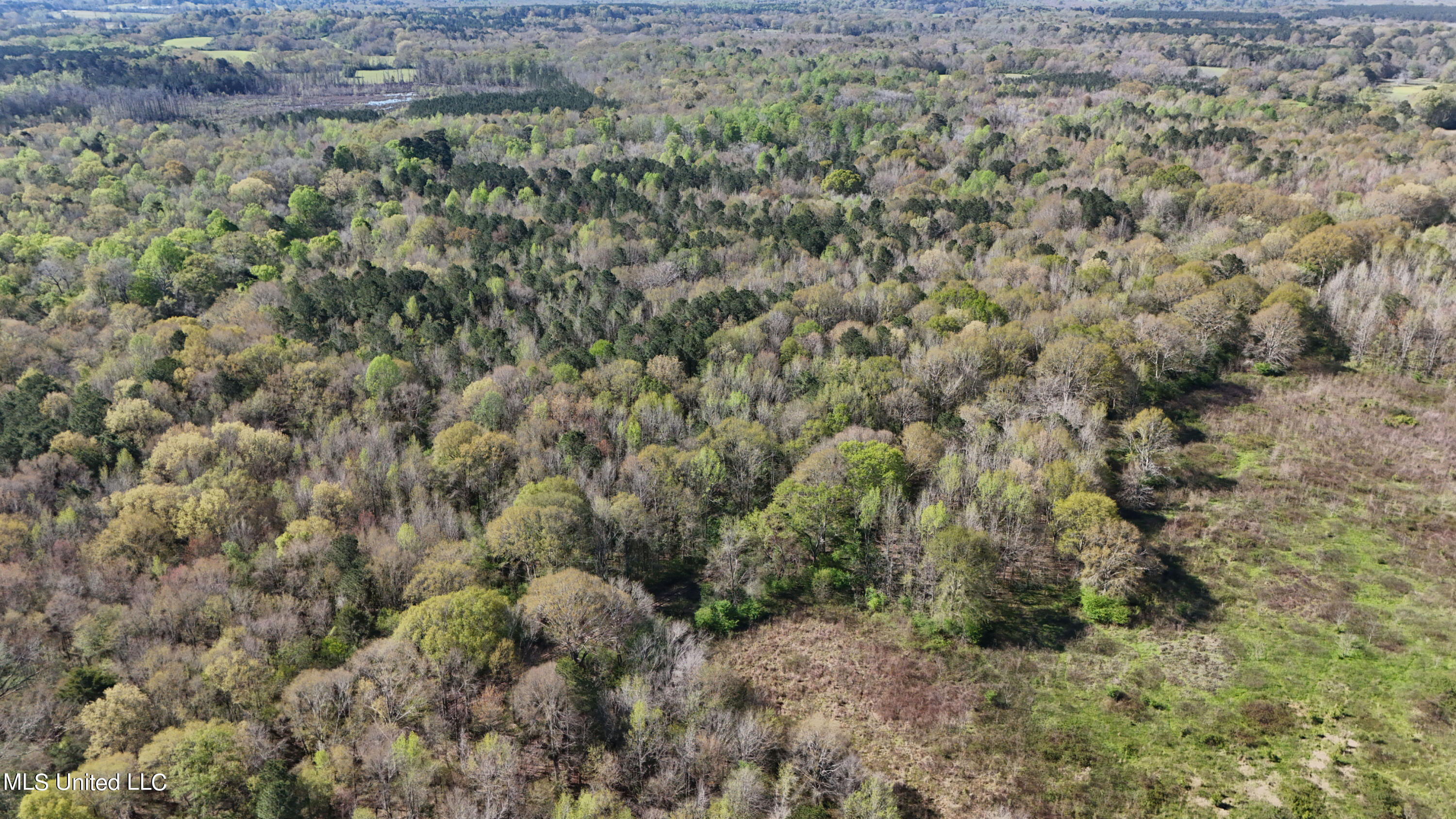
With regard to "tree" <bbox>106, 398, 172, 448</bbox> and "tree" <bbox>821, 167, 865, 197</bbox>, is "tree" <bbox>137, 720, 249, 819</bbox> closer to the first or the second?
"tree" <bbox>106, 398, 172, 448</bbox>

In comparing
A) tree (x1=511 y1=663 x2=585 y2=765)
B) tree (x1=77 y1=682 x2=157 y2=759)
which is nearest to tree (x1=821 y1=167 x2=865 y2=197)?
tree (x1=511 y1=663 x2=585 y2=765)

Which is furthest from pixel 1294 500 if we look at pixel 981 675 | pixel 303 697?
pixel 303 697

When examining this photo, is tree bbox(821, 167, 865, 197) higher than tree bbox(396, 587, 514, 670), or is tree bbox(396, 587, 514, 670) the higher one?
tree bbox(821, 167, 865, 197)

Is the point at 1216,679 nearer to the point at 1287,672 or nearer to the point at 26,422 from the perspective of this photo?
the point at 1287,672

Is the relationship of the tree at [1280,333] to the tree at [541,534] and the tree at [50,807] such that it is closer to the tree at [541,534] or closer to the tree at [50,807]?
the tree at [541,534]

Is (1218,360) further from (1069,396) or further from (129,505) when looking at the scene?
(129,505)

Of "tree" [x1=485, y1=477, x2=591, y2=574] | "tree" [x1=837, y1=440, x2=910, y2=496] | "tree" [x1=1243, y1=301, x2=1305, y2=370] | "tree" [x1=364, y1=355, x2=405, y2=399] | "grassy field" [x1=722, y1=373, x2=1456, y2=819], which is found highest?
"tree" [x1=1243, y1=301, x2=1305, y2=370]

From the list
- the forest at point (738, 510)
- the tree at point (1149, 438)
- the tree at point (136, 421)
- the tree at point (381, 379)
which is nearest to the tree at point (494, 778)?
the forest at point (738, 510)

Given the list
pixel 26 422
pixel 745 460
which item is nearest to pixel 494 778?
pixel 745 460
